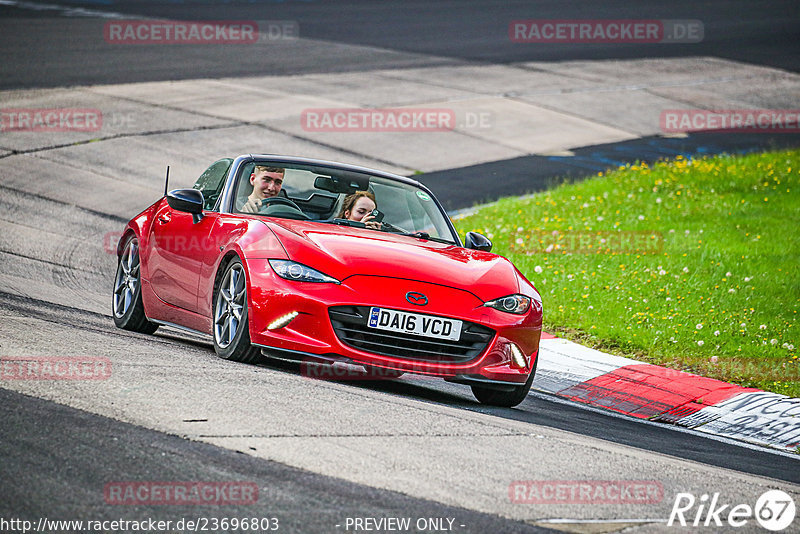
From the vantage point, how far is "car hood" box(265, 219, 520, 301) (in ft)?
23.7

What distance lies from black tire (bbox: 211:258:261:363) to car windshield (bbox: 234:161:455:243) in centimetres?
77

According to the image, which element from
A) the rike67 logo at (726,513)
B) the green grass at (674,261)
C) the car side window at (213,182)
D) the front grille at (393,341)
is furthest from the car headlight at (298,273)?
the green grass at (674,261)

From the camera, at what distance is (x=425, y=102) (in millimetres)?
24891

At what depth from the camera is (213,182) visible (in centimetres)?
907

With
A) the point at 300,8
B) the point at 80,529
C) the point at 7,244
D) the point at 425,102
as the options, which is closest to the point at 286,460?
the point at 80,529

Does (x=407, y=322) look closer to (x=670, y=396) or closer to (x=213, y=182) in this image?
(x=213, y=182)

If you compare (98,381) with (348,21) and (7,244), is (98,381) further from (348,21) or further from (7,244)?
(348,21)

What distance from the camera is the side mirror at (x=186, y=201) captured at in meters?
8.18

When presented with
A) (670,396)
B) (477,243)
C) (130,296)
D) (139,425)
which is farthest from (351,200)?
(139,425)

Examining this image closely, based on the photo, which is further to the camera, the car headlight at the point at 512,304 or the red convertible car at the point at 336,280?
the car headlight at the point at 512,304

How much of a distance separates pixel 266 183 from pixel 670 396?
368 cm

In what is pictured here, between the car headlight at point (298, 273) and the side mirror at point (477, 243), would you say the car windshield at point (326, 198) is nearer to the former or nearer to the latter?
the side mirror at point (477, 243)

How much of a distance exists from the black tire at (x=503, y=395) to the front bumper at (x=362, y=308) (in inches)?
17.6

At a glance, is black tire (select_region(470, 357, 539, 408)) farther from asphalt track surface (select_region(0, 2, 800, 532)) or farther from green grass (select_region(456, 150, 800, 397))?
green grass (select_region(456, 150, 800, 397))
